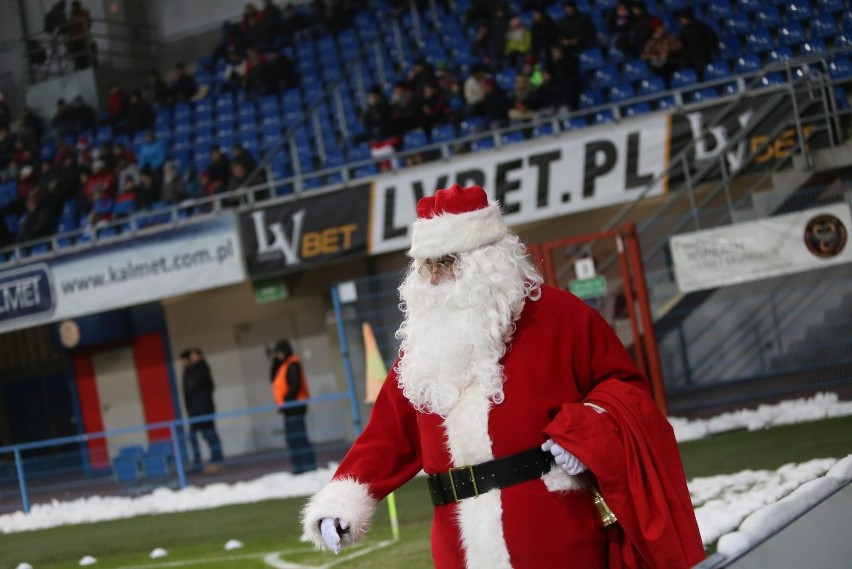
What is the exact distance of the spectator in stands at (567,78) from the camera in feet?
48.8

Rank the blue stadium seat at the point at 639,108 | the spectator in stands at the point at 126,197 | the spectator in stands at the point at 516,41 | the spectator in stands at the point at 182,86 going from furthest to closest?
the spectator in stands at the point at 182,86 → the spectator in stands at the point at 126,197 → the spectator in stands at the point at 516,41 → the blue stadium seat at the point at 639,108

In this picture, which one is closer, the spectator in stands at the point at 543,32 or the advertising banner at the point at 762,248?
the advertising banner at the point at 762,248

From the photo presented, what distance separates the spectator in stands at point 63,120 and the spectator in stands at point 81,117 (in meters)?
0.05

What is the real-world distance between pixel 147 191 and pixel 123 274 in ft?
9.85

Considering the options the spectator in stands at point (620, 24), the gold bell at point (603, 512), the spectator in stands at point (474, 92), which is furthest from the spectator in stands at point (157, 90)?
the gold bell at point (603, 512)

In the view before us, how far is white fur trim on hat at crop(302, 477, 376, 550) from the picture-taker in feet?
12.9

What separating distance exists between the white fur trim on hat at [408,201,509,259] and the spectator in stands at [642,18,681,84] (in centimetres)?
1136

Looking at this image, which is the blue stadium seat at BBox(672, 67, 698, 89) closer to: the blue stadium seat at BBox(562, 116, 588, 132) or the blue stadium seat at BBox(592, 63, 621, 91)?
the blue stadium seat at BBox(592, 63, 621, 91)

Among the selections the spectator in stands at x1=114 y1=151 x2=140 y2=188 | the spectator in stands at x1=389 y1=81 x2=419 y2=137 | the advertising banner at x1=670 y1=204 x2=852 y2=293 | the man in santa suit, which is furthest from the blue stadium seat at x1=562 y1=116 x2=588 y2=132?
the man in santa suit

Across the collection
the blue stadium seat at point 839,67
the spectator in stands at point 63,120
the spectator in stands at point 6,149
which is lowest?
the blue stadium seat at point 839,67

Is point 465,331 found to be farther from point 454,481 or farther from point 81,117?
point 81,117

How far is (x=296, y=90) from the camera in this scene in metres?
19.3

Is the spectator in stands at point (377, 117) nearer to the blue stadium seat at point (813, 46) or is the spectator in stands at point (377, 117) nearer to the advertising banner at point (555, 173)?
the advertising banner at point (555, 173)

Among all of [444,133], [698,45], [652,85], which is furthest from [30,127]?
[698,45]
